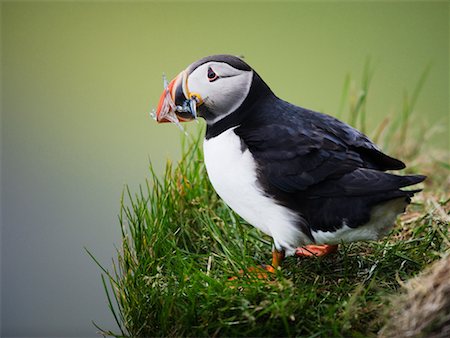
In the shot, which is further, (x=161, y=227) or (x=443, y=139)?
(x=443, y=139)

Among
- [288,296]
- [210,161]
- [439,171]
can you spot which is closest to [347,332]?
[288,296]

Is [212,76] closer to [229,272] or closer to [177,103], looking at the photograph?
[177,103]

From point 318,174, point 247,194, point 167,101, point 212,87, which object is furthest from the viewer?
point 167,101

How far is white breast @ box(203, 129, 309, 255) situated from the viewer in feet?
9.62

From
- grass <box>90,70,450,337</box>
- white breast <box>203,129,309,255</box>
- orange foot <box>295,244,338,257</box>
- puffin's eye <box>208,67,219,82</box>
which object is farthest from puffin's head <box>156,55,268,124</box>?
orange foot <box>295,244,338,257</box>

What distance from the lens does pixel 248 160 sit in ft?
9.66

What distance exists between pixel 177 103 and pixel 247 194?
551 millimetres

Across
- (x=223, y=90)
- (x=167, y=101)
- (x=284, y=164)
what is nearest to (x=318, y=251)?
(x=284, y=164)

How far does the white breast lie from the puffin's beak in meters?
0.20

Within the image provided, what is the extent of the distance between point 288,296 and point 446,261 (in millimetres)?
618

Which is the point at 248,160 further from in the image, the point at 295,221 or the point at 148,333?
the point at 148,333

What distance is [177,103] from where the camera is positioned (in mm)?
3141

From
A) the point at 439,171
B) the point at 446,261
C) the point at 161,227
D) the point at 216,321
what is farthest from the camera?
the point at 439,171

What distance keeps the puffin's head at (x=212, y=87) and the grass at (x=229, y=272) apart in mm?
564
